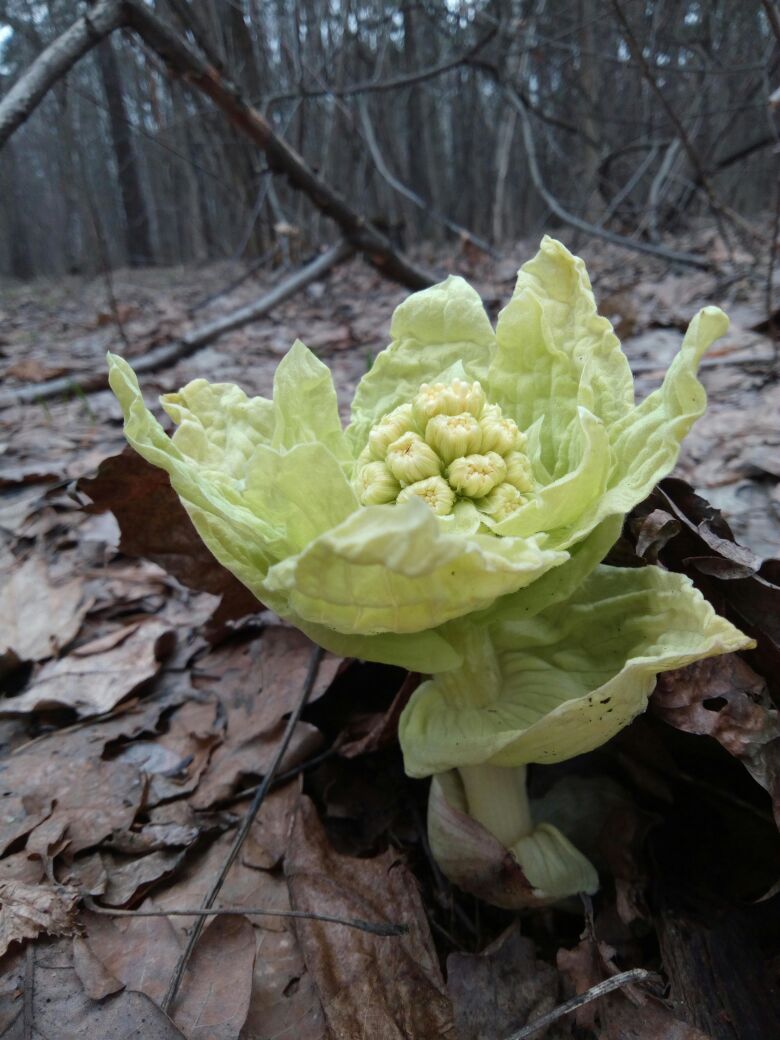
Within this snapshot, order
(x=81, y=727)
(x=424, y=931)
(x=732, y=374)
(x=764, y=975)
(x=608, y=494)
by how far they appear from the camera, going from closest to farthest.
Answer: (x=608, y=494) → (x=764, y=975) → (x=424, y=931) → (x=81, y=727) → (x=732, y=374)

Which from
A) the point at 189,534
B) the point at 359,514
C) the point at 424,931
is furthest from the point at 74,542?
the point at 359,514

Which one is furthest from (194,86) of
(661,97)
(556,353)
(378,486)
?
(378,486)

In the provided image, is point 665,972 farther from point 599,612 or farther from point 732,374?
point 732,374

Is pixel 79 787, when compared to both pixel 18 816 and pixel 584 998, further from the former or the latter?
pixel 584 998

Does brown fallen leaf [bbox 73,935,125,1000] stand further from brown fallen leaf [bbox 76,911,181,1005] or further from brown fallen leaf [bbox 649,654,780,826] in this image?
brown fallen leaf [bbox 649,654,780,826]

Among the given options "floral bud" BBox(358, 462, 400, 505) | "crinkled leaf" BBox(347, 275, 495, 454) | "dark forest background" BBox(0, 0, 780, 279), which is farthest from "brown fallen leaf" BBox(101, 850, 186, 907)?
"dark forest background" BBox(0, 0, 780, 279)

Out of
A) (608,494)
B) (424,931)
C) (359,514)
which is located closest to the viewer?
(359,514)
